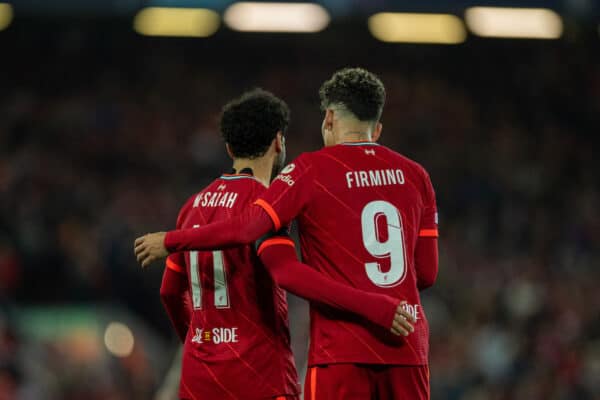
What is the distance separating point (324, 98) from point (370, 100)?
19 centimetres

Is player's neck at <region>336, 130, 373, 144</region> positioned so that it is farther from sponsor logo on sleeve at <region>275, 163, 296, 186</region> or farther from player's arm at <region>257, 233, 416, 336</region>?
player's arm at <region>257, 233, 416, 336</region>

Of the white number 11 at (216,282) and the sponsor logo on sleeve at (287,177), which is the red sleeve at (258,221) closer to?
the sponsor logo on sleeve at (287,177)

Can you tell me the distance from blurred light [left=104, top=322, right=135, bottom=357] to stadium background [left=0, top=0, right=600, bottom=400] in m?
0.02

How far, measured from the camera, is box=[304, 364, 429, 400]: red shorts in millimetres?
3457

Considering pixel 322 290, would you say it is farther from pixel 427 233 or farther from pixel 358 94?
pixel 358 94

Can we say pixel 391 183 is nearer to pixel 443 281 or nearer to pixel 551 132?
pixel 443 281

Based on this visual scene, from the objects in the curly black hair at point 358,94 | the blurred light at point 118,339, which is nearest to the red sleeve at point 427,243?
the curly black hair at point 358,94

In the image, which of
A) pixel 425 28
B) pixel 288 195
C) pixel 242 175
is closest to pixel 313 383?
pixel 288 195

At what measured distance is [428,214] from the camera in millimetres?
3760

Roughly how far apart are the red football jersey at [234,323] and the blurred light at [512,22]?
10.00 m

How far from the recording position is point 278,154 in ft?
13.2

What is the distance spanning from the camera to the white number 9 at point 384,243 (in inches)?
139

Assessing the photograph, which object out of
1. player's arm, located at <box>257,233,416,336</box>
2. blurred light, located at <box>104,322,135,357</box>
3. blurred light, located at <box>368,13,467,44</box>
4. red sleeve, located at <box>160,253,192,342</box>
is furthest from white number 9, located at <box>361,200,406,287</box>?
blurred light, located at <box>368,13,467,44</box>

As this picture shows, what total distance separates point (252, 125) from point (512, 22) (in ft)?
33.8
